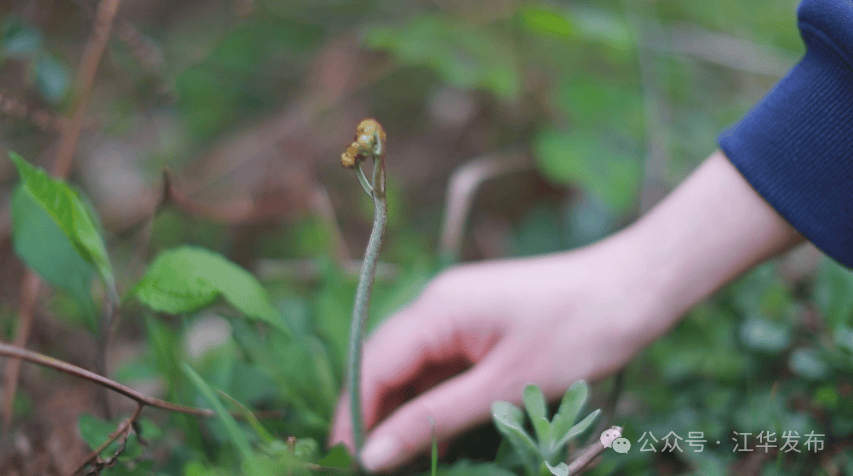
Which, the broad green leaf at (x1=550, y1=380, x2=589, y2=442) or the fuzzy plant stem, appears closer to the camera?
the fuzzy plant stem

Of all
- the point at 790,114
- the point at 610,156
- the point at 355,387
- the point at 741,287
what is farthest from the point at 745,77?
the point at 355,387

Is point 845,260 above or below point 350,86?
below

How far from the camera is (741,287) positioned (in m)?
1.12

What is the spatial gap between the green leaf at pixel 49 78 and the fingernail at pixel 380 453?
106 centimetres

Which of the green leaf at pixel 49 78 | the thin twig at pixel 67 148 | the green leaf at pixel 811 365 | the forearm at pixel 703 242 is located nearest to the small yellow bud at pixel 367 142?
the forearm at pixel 703 242

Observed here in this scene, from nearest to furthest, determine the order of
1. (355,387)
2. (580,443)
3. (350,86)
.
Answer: (355,387)
(580,443)
(350,86)

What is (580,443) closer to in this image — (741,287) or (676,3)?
(741,287)

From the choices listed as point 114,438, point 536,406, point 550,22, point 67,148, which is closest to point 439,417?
point 536,406

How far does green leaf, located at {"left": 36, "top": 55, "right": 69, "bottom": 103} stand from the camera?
1.20 m

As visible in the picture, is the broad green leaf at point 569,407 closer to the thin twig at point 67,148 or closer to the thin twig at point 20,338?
the thin twig at point 67,148

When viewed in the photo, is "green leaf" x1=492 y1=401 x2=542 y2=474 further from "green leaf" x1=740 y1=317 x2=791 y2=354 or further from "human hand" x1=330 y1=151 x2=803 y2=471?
"green leaf" x1=740 y1=317 x2=791 y2=354

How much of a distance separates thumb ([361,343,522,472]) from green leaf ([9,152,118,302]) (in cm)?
48

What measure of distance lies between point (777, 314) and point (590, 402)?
40 cm

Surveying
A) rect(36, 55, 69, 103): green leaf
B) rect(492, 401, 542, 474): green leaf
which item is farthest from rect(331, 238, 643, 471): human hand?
rect(36, 55, 69, 103): green leaf
